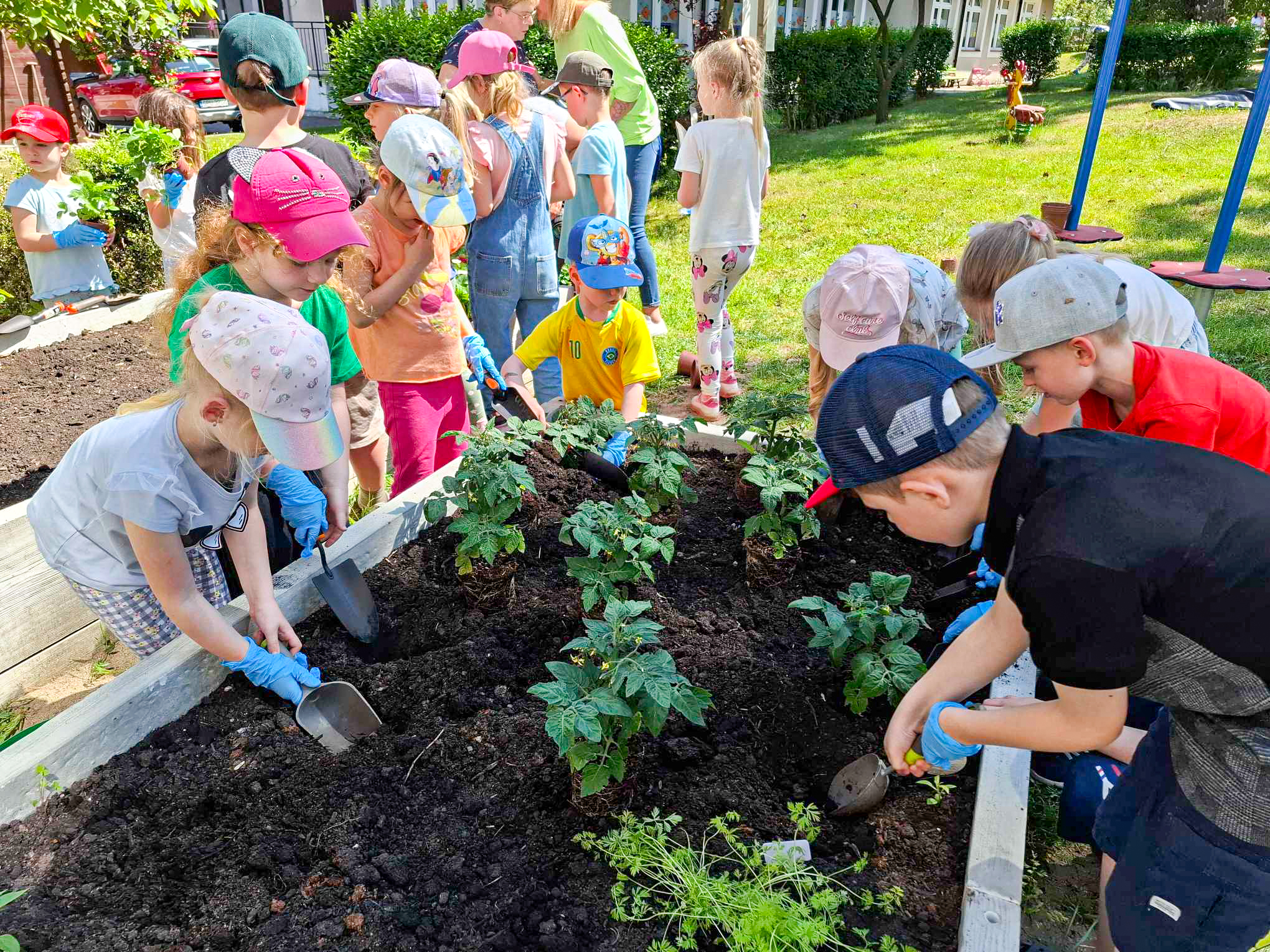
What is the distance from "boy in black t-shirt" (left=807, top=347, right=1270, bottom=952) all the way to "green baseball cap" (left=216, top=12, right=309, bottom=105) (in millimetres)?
2292

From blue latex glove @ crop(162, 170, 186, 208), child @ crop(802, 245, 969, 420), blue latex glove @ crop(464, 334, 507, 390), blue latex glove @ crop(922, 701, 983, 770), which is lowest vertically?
blue latex glove @ crop(922, 701, 983, 770)

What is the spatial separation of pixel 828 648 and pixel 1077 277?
121 cm

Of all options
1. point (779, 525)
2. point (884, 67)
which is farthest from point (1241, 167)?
point (884, 67)

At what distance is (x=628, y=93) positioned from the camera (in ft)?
16.3

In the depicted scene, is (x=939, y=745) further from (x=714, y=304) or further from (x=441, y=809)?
(x=714, y=304)

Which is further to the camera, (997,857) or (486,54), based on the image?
(486,54)

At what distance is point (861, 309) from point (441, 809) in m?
1.87

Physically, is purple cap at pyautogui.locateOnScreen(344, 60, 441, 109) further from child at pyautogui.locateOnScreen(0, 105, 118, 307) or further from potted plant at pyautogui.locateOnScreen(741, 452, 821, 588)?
child at pyautogui.locateOnScreen(0, 105, 118, 307)

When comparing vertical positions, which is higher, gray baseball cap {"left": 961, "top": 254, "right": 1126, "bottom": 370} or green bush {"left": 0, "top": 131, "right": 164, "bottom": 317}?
gray baseball cap {"left": 961, "top": 254, "right": 1126, "bottom": 370}

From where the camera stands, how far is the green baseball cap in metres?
2.63

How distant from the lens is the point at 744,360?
5.43 m

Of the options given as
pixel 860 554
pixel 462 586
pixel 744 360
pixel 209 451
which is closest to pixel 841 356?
pixel 860 554

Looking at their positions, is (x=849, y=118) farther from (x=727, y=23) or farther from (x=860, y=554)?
(x=860, y=554)

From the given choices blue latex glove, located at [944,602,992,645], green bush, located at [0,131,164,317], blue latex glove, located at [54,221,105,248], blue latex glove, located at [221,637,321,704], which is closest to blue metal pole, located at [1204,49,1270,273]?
blue latex glove, located at [944,602,992,645]
